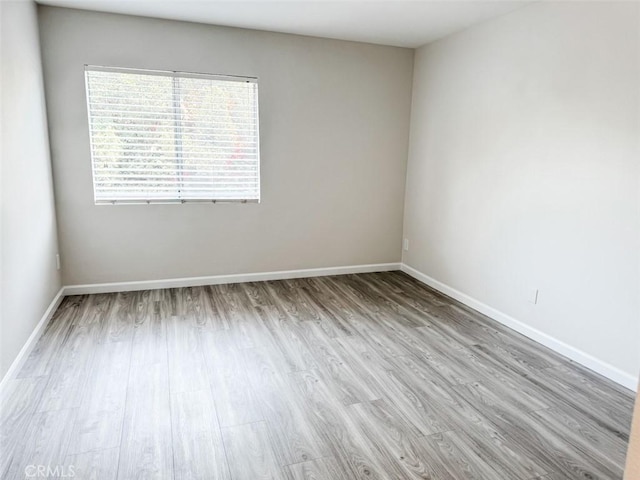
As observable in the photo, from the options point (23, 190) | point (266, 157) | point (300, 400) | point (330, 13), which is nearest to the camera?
point (300, 400)

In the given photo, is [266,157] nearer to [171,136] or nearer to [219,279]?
[171,136]

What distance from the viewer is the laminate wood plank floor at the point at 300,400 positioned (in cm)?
185

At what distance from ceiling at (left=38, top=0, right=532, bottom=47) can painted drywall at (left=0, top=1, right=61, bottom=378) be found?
0.70 metres

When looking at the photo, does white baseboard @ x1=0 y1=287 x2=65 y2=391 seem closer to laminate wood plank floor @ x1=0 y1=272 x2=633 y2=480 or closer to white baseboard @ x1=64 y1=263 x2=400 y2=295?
laminate wood plank floor @ x1=0 y1=272 x2=633 y2=480

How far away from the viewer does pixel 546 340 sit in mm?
3023

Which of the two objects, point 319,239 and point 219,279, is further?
point 319,239

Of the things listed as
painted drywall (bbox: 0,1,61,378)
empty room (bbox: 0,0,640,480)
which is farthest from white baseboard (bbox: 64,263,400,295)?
painted drywall (bbox: 0,1,61,378)

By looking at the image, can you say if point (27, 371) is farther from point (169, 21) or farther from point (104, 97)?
point (169, 21)

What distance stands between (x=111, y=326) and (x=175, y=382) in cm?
106

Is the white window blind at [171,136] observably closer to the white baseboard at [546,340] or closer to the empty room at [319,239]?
the empty room at [319,239]

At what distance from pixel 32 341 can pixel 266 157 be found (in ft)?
8.01

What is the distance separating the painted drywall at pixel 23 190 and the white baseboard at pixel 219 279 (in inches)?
14.8

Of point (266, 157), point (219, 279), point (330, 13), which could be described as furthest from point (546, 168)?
point (219, 279)

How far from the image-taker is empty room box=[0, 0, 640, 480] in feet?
6.77
